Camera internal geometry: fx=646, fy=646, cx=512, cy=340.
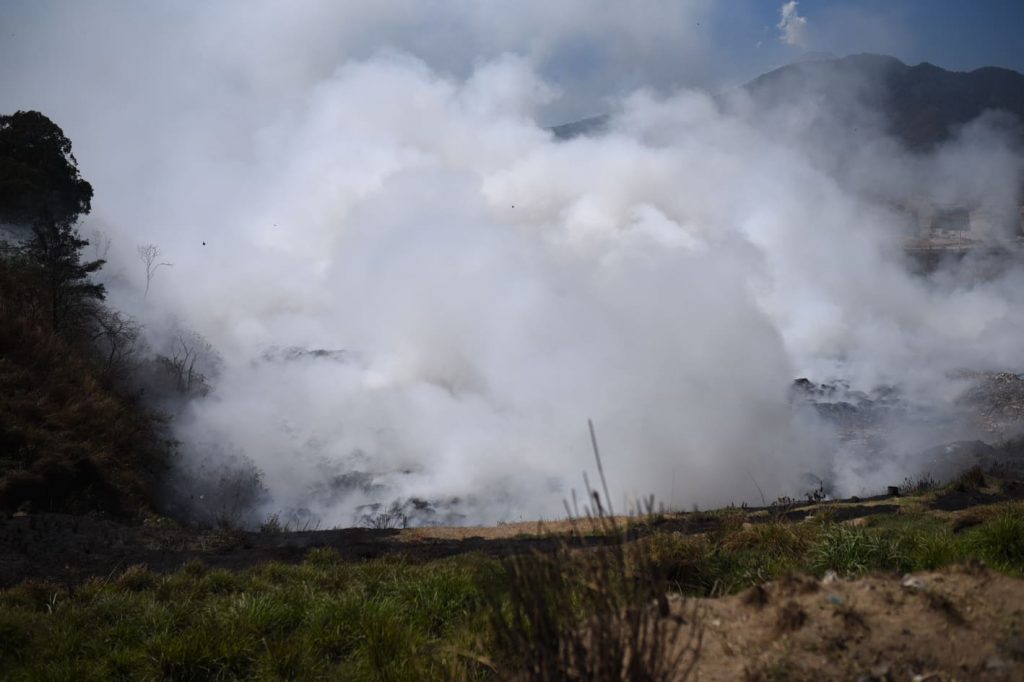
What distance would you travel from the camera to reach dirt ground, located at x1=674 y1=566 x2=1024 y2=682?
383cm

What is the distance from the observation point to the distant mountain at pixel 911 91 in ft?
254

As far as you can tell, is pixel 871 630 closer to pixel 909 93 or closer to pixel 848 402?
pixel 848 402

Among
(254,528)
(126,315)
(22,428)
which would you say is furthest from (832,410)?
(126,315)

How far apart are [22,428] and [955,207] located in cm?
7649

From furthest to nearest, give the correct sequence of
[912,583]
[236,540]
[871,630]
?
[236,540] < [912,583] < [871,630]

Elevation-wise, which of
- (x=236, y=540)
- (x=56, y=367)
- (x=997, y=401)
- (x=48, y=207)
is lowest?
(x=236, y=540)

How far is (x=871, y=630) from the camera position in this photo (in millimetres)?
4164

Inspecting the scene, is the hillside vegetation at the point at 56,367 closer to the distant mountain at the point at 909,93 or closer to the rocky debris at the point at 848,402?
the rocky debris at the point at 848,402

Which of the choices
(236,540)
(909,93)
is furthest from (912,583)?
(909,93)

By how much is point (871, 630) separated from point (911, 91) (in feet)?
332

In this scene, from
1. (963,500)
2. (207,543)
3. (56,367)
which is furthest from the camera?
(56,367)

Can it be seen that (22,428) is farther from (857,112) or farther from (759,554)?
(857,112)

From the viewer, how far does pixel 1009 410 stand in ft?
107

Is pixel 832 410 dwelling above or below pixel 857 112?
below
